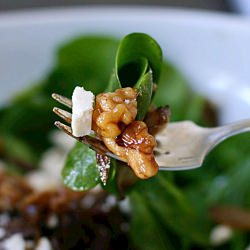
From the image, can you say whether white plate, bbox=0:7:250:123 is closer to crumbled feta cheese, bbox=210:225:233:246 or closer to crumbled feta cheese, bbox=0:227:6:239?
crumbled feta cheese, bbox=210:225:233:246

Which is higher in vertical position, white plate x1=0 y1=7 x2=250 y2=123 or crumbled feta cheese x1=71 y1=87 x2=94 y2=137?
crumbled feta cheese x1=71 y1=87 x2=94 y2=137

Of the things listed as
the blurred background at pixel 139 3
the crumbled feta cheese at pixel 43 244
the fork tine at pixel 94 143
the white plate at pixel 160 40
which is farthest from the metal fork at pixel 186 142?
the blurred background at pixel 139 3

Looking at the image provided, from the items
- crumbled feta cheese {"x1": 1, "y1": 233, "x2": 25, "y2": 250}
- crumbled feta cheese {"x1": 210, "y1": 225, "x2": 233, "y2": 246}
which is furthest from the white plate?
crumbled feta cheese {"x1": 1, "y1": 233, "x2": 25, "y2": 250}

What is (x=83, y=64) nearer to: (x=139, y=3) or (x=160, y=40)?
(x=160, y=40)

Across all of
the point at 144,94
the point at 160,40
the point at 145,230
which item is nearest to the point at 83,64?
the point at 160,40

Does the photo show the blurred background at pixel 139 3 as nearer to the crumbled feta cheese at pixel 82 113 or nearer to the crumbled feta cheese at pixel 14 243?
the crumbled feta cheese at pixel 14 243

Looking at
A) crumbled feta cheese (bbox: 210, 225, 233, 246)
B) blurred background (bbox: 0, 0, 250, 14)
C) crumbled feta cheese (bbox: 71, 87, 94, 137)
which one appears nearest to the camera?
crumbled feta cheese (bbox: 71, 87, 94, 137)

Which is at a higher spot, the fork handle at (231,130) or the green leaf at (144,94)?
the green leaf at (144,94)
